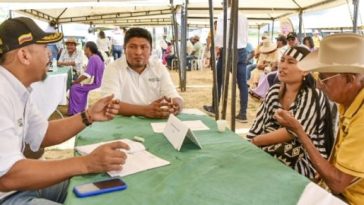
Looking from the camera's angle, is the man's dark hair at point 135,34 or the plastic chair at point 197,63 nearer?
the man's dark hair at point 135,34

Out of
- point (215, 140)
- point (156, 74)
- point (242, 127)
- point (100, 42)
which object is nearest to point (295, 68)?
point (215, 140)

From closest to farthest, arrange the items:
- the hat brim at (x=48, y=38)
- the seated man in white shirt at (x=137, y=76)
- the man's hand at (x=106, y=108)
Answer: the hat brim at (x=48, y=38) < the man's hand at (x=106, y=108) < the seated man in white shirt at (x=137, y=76)

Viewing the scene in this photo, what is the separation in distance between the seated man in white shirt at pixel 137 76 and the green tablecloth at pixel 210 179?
0.97 metres

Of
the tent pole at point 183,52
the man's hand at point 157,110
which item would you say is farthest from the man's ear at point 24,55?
the tent pole at point 183,52

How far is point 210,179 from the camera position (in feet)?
4.36

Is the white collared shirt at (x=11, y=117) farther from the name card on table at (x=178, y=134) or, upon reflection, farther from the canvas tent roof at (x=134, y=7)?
the canvas tent roof at (x=134, y=7)

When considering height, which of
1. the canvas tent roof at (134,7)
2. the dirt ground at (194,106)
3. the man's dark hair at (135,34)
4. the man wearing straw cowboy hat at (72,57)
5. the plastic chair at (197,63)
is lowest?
the dirt ground at (194,106)

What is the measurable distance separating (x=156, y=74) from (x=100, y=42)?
10.8m

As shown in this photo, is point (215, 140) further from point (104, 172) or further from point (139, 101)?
point (139, 101)

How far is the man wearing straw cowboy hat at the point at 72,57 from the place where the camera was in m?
7.29

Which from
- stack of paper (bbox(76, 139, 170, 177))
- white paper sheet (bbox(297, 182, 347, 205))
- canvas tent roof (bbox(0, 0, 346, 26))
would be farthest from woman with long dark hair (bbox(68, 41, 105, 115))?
white paper sheet (bbox(297, 182, 347, 205))

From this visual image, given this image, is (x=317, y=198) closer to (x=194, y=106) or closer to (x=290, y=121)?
(x=290, y=121)

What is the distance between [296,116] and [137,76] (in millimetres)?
1262

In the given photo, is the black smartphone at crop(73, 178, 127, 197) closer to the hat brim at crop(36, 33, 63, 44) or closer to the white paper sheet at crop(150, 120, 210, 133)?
the hat brim at crop(36, 33, 63, 44)
